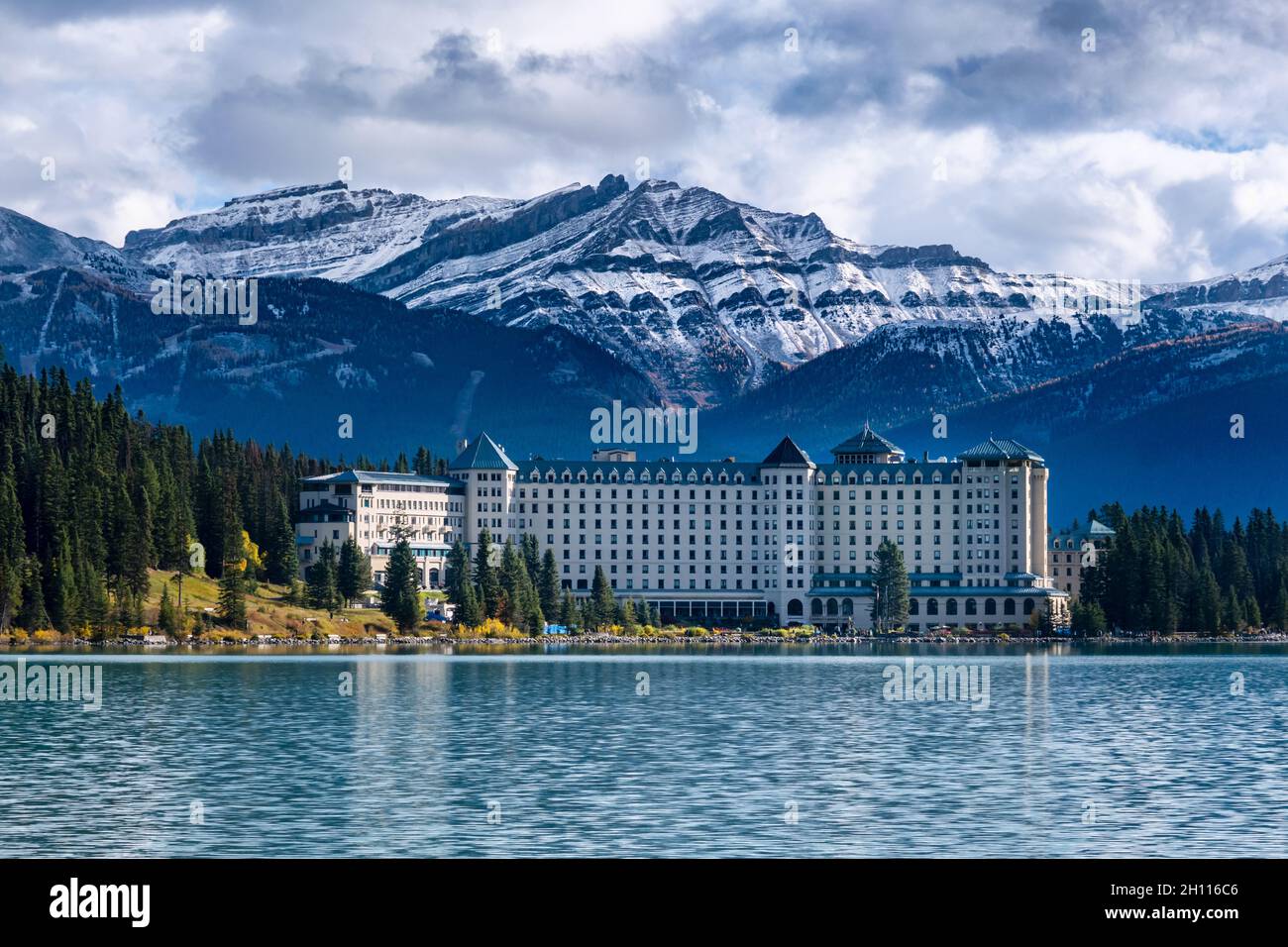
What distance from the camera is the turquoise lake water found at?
63.5 meters

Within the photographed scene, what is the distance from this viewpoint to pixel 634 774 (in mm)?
84000

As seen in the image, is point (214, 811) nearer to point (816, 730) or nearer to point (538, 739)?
point (538, 739)

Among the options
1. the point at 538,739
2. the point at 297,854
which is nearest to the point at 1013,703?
the point at 538,739

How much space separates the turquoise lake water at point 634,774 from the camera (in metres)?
63.5

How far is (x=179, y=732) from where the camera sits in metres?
105

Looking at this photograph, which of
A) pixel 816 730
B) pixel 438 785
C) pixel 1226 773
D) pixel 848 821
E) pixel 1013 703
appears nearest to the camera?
pixel 848 821

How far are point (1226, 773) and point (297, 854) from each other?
43.6 m

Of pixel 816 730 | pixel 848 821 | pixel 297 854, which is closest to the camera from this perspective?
pixel 297 854
